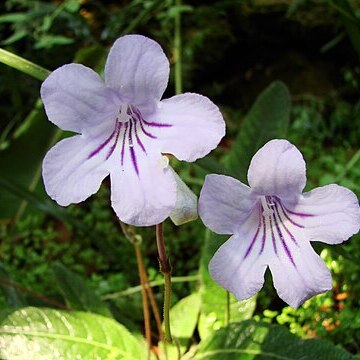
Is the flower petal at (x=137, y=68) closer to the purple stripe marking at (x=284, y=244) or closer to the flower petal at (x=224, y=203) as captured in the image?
the flower petal at (x=224, y=203)

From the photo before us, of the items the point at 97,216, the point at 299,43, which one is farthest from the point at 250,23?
the point at 97,216

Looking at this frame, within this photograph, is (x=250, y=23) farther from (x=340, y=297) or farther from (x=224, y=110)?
(x=340, y=297)

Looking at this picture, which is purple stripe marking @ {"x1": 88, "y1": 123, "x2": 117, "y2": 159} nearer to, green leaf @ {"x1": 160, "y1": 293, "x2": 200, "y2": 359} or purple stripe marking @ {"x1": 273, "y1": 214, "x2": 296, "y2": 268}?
purple stripe marking @ {"x1": 273, "y1": 214, "x2": 296, "y2": 268}

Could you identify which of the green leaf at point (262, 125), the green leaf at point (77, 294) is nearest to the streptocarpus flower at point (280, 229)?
the green leaf at point (77, 294)

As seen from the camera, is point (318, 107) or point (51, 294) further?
point (318, 107)

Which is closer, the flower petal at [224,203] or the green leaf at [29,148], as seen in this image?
the flower petal at [224,203]

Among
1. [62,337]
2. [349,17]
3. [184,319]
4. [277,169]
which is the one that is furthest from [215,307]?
[349,17]
